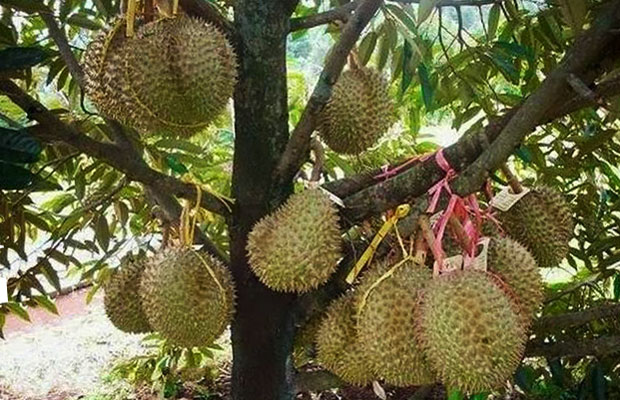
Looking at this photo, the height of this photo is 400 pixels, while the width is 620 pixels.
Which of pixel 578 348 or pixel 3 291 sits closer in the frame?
pixel 578 348

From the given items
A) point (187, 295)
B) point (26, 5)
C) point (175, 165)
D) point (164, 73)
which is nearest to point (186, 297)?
point (187, 295)

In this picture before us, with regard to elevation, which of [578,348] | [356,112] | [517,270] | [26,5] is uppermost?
[26,5]

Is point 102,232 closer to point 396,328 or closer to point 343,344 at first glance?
point 343,344

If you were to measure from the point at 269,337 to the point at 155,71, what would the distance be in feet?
1.39

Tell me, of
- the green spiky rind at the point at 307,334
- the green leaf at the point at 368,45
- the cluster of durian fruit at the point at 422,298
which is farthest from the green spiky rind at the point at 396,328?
the green leaf at the point at 368,45

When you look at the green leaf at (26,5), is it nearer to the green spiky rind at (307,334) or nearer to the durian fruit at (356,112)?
the durian fruit at (356,112)

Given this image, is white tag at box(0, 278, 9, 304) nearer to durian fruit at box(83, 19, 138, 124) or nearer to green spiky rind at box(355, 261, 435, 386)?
durian fruit at box(83, 19, 138, 124)

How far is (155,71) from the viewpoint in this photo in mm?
993

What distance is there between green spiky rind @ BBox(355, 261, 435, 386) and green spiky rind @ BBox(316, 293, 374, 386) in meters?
0.07

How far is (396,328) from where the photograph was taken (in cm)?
95

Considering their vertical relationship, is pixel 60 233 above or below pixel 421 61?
below

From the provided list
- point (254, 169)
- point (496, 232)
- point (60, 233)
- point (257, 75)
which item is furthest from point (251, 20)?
point (60, 233)

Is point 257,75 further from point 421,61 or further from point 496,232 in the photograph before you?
point 496,232

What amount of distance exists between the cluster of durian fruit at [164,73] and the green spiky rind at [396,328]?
29 centimetres
